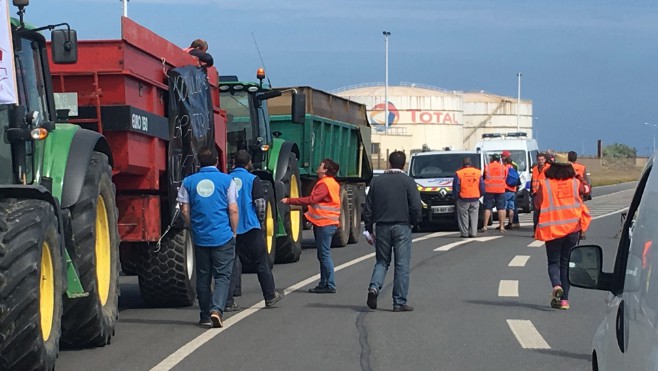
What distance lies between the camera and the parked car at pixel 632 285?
433 centimetres

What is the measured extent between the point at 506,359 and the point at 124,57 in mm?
4446

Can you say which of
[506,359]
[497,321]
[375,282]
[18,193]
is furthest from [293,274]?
[18,193]

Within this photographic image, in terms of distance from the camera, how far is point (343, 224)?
24.3 metres

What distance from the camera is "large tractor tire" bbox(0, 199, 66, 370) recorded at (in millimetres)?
8070

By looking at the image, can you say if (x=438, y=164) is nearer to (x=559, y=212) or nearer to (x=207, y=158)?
(x=559, y=212)

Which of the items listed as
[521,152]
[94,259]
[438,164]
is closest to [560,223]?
[94,259]

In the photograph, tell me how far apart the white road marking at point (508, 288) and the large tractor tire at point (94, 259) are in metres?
5.82

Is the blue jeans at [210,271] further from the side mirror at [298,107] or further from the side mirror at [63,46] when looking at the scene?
the side mirror at [298,107]

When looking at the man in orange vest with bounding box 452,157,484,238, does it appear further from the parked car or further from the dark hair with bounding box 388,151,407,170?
the parked car

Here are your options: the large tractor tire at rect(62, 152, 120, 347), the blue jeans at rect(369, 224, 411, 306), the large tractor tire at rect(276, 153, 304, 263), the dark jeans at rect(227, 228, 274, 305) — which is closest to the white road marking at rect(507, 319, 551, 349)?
the blue jeans at rect(369, 224, 411, 306)

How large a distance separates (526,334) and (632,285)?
6.91 metres

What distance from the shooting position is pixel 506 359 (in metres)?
10.1

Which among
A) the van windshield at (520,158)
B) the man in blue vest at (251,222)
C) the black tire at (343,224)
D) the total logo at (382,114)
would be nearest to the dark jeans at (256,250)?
the man in blue vest at (251,222)

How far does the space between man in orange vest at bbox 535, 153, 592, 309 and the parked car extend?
7775mm
